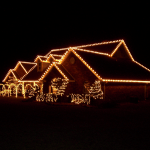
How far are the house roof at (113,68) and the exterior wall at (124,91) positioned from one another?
848 millimetres

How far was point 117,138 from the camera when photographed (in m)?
8.25

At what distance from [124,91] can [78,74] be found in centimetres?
516

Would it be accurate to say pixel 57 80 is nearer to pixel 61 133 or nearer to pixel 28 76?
pixel 28 76

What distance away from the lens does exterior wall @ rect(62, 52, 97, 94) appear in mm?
22141

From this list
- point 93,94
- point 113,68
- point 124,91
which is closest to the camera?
point 93,94

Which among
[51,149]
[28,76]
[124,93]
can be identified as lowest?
[51,149]

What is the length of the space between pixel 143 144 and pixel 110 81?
45.7ft

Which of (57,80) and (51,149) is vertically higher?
(57,80)

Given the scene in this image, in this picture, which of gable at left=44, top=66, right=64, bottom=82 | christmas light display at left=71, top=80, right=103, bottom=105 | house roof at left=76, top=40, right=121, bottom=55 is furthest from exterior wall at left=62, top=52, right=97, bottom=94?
house roof at left=76, top=40, right=121, bottom=55

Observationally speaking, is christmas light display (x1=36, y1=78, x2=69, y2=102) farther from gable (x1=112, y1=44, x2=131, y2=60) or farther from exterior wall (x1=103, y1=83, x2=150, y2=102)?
gable (x1=112, y1=44, x2=131, y2=60)

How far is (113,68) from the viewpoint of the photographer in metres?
24.1

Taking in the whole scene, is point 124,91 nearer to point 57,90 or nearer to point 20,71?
point 57,90

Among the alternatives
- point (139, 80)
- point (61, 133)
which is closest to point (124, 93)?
point (139, 80)

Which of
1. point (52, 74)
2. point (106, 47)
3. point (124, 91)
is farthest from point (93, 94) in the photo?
point (106, 47)
